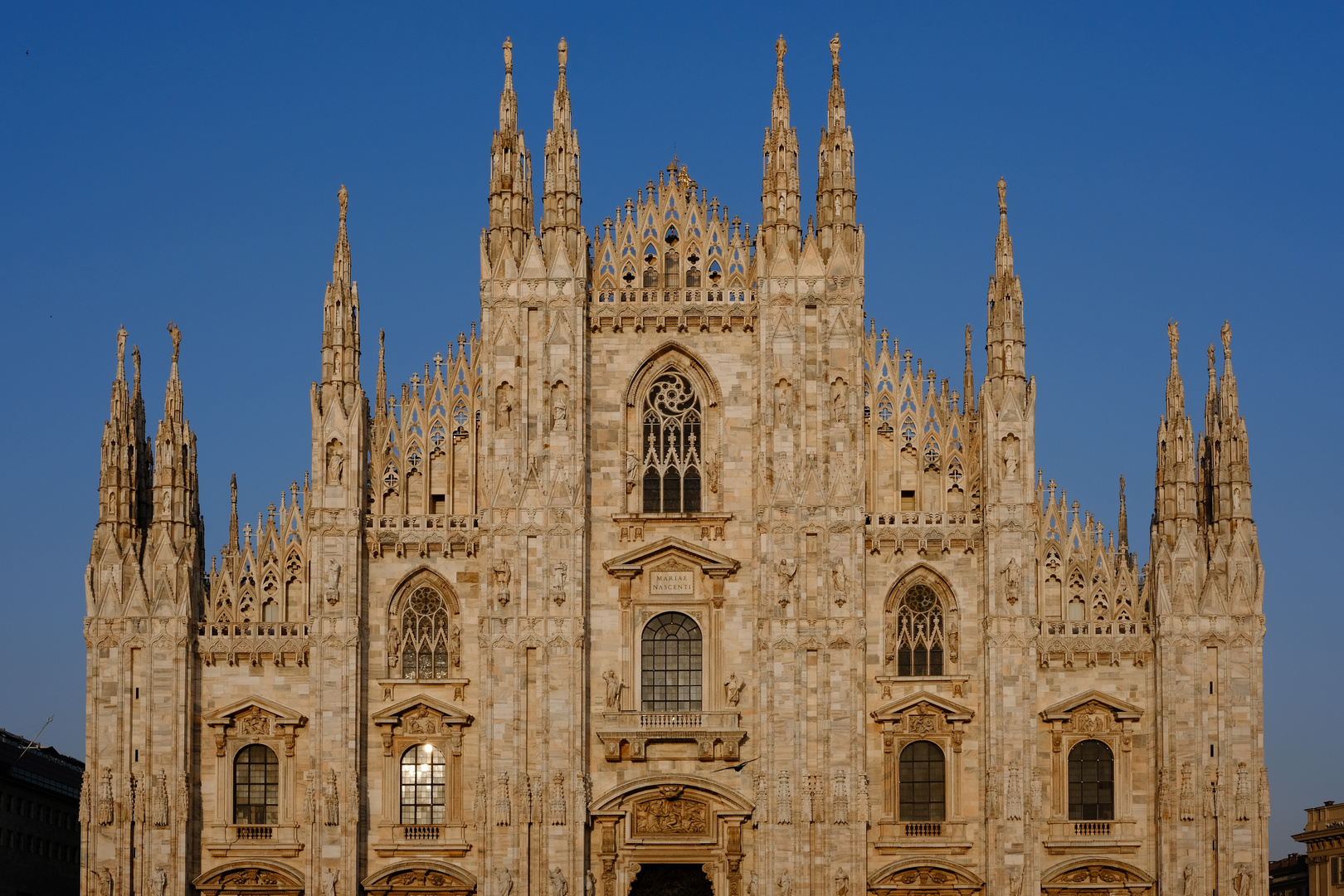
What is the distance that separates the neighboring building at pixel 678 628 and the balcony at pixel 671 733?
9cm

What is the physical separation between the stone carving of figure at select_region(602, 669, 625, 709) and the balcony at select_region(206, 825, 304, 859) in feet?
29.4

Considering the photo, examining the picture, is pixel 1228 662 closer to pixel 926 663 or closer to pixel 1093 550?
pixel 1093 550

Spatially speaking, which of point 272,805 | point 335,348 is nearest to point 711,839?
point 272,805

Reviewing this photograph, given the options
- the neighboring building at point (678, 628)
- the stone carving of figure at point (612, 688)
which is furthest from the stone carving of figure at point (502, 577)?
the stone carving of figure at point (612, 688)

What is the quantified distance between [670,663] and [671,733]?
2098 mm

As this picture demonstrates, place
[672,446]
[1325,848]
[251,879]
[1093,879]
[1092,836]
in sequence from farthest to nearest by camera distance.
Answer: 1. [1325,848]
2. [672,446]
3. [251,879]
4. [1092,836]
5. [1093,879]

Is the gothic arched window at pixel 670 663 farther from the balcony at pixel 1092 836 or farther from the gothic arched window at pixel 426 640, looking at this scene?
the balcony at pixel 1092 836

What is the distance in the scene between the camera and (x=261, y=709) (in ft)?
175

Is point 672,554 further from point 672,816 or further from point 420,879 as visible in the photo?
point 420,879

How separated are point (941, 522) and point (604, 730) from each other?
10.7 metres

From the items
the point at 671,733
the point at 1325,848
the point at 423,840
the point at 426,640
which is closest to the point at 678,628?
the point at 671,733

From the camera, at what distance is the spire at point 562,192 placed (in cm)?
5581

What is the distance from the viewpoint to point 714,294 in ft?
184

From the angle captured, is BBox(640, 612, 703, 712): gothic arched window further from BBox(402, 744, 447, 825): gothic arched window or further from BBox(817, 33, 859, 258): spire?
BBox(817, 33, 859, 258): spire
